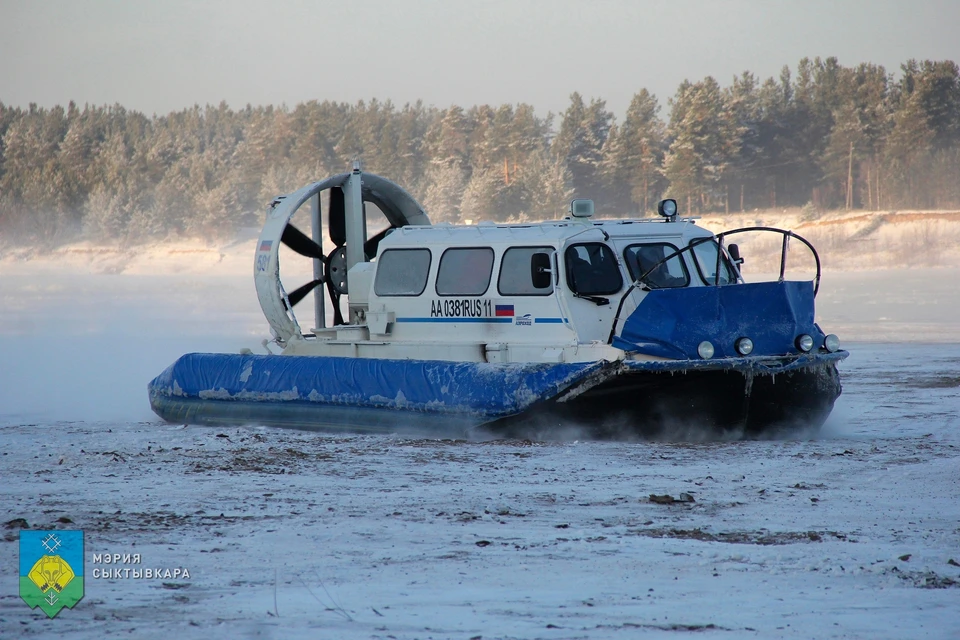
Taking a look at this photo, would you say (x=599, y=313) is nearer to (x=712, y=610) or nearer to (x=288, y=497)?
(x=288, y=497)

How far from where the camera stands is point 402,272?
31.7 ft

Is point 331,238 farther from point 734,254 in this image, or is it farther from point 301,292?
point 734,254

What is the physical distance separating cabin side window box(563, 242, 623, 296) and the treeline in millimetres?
33750

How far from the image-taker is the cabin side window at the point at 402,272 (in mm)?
9539

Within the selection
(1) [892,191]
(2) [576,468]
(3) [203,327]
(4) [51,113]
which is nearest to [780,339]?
(2) [576,468]

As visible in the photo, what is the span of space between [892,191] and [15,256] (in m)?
35.0

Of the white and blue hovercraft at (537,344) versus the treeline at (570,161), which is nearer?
the white and blue hovercraft at (537,344)

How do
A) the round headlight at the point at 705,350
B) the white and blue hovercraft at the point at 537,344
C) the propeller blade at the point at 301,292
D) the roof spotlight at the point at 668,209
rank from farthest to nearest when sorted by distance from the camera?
the propeller blade at the point at 301,292, the roof spotlight at the point at 668,209, the white and blue hovercraft at the point at 537,344, the round headlight at the point at 705,350

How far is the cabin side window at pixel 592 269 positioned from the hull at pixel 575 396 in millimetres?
741

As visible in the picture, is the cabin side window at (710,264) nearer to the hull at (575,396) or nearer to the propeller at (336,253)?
the hull at (575,396)

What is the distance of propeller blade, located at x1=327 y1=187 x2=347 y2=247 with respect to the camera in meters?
10.8

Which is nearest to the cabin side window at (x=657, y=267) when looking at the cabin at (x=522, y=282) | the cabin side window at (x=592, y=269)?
the cabin at (x=522, y=282)

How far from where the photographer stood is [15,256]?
50.5 m
